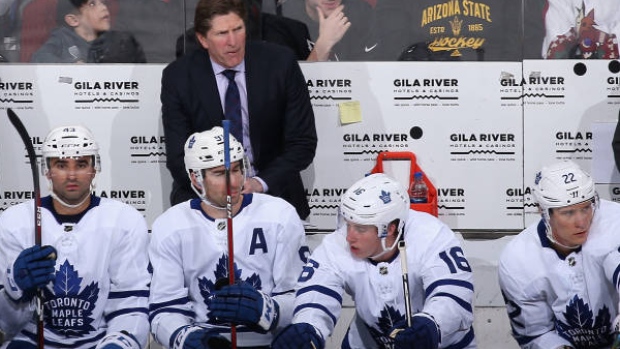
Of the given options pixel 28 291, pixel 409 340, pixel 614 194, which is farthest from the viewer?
pixel 614 194

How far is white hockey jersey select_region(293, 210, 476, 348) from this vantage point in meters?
5.34

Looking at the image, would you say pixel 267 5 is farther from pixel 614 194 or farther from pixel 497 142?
pixel 614 194

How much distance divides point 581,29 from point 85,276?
2908 millimetres

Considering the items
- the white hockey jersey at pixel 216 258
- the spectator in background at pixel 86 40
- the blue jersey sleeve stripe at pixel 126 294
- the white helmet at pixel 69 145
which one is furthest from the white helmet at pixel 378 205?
the spectator in background at pixel 86 40

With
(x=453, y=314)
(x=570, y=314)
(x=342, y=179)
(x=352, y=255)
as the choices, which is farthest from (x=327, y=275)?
(x=342, y=179)

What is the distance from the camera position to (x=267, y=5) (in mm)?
7090

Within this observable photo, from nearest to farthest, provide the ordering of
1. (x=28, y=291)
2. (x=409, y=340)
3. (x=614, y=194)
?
(x=409, y=340)
(x=28, y=291)
(x=614, y=194)

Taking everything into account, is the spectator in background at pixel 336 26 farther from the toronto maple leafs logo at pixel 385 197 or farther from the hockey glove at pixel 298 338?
the hockey glove at pixel 298 338

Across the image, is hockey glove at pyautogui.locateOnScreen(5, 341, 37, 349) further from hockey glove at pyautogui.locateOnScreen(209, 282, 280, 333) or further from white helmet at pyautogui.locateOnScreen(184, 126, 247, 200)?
white helmet at pyautogui.locateOnScreen(184, 126, 247, 200)

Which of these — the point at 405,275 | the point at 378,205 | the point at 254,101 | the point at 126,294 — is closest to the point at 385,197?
the point at 378,205

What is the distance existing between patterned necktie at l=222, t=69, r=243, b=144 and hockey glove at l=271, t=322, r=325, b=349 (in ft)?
5.24

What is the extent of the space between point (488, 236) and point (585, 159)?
2.04 feet

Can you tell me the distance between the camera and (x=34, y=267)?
5312 millimetres

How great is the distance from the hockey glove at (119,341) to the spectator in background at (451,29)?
238 centimetres
